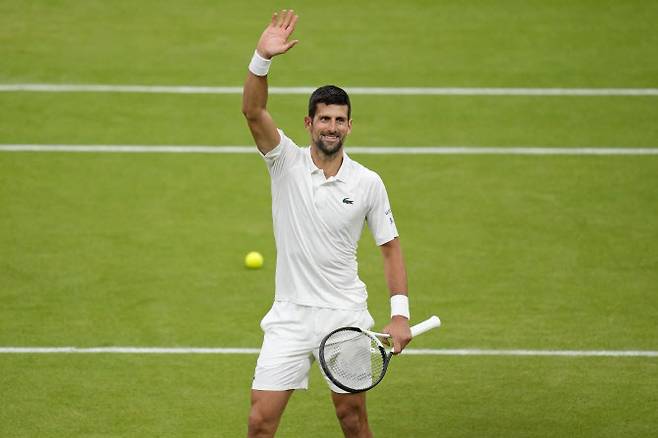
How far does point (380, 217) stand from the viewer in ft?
26.8

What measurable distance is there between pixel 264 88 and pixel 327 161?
644 mm

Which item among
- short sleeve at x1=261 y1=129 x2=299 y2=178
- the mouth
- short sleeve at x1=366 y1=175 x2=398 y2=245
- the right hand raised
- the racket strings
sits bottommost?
the racket strings

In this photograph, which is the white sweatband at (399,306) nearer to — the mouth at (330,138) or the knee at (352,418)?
the knee at (352,418)

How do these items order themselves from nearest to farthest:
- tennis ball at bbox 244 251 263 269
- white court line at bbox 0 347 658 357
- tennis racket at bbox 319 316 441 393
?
1. tennis racket at bbox 319 316 441 393
2. white court line at bbox 0 347 658 357
3. tennis ball at bbox 244 251 263 269

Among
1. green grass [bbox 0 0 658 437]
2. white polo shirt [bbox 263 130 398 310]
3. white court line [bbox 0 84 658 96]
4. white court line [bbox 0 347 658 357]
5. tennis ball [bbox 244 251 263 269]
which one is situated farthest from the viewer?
white court line [bbox 0 84 658 96]

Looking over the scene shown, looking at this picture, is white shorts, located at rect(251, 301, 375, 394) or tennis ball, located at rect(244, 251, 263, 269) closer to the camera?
white shorts, located at rect(251, 301, 375, 394)

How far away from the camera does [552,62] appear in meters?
17.6

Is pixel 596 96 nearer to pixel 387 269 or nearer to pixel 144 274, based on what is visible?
pixel 144 274

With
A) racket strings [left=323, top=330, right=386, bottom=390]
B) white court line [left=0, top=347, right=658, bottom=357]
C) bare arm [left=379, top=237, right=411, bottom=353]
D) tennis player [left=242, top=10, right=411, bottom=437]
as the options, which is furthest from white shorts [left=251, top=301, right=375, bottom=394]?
white court line [left=0, top=347, right=658, bottom=357]

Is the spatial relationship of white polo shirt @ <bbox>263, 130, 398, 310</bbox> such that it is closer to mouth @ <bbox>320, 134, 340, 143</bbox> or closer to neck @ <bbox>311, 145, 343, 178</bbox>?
neck @ <bbox>311, 145, 343, 178</bbox>

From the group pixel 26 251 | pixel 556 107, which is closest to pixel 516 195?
pixel 556 107

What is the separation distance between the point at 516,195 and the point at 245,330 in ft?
13.7

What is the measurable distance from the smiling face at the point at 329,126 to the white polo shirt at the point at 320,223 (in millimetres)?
184

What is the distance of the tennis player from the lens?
7.97 meters
